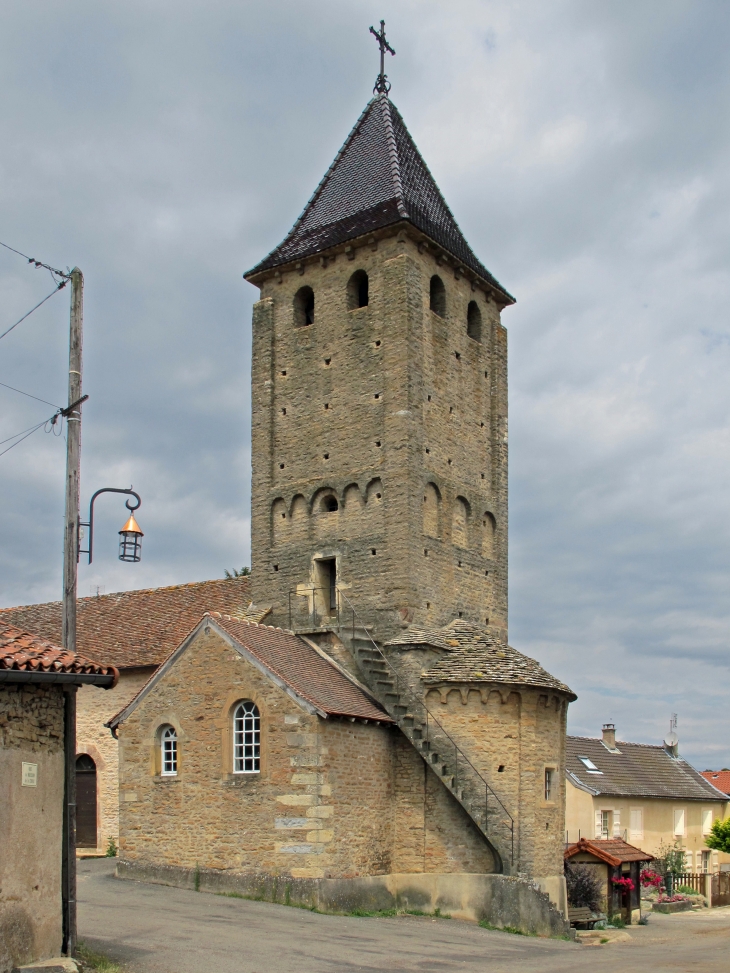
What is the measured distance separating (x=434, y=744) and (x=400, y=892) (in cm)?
335

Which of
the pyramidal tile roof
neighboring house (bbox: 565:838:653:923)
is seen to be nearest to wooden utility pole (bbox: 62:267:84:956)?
the pyramidal tile roof

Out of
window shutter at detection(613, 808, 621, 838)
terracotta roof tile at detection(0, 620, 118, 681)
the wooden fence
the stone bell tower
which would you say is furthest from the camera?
window shutter at detection(613, 808, 621, 838)

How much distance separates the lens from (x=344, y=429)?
27.4m

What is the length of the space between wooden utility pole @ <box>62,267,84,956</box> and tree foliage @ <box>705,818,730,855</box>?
35733mm

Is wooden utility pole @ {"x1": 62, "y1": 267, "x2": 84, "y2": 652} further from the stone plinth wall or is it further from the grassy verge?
the stone plinth wall

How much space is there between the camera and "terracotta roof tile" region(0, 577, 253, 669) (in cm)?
2870

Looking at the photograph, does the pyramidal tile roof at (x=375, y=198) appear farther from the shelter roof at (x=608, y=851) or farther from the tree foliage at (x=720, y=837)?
the tree foliage at (x=720, y=837)

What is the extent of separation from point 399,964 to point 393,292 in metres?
16.7

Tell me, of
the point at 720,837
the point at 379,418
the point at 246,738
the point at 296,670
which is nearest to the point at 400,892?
the point at 246,738

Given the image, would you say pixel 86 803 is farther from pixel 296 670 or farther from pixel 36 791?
pixel 36 791

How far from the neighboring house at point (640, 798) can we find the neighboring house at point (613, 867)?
8347mm

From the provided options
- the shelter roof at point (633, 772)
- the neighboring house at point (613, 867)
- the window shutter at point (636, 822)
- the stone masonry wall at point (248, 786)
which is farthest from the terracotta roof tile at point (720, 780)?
the stone masonry wall at point (248, 786)

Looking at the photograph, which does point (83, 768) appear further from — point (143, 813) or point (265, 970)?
point (265, 970)

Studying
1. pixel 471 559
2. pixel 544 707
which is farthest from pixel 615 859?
→ pixel 471 559
